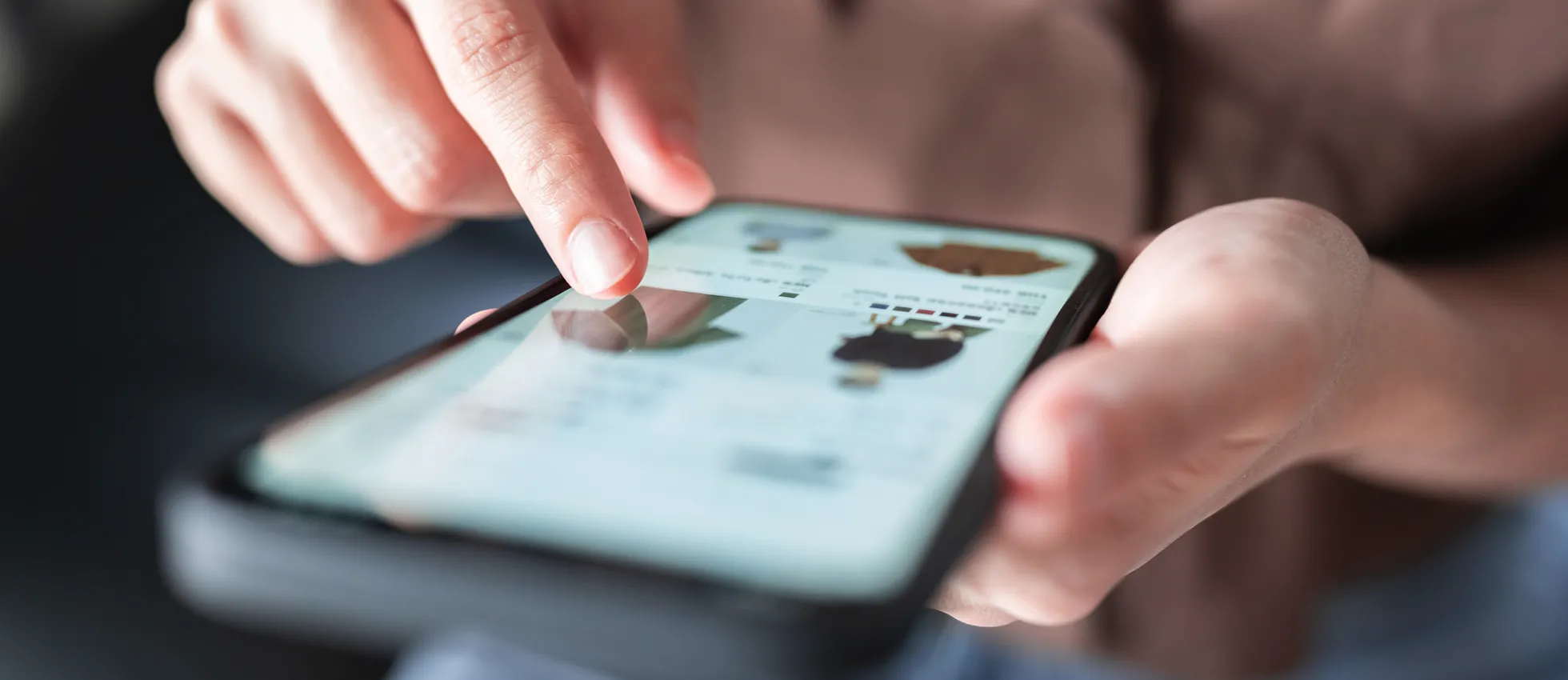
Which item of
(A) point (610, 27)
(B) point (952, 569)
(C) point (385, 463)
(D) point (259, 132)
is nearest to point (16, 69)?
(D) point (259, 132)

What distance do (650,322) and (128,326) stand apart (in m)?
0.40

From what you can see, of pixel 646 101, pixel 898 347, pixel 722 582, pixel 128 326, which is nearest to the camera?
pixel 722 582

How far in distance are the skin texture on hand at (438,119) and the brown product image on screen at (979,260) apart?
0.29 ft

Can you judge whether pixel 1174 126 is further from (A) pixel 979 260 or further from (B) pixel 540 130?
(B) pixel 540 130

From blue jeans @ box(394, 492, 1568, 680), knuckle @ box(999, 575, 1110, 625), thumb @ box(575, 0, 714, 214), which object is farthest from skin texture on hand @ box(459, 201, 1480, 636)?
blue jeans @ box(394, 492, 1568, 680)

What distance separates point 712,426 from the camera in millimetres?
264

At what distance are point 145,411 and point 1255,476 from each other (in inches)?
22.0

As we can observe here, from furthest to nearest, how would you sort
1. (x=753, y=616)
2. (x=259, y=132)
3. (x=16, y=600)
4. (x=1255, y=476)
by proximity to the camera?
(x=16, y=600) → (x=259, y=132) → (x=1255, y=476) → (x=753, y=616)

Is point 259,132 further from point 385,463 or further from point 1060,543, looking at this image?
point 1060,543

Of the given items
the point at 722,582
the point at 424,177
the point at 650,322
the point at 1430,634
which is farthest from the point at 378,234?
the point at 1430,634

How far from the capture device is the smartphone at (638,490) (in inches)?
8.1

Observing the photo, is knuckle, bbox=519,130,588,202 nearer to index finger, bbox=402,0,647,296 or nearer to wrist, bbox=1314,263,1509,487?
index finger, bbox=402,0,647,296

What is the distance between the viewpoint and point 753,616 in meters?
0.20

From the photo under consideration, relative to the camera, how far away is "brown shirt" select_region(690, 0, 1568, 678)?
1.47ft
